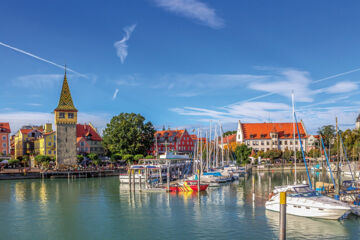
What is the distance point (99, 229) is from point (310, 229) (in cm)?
1876

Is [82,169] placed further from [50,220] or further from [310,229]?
[310,229]

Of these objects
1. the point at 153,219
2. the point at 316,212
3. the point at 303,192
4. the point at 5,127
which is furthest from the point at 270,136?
the point at 153,219

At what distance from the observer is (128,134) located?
336 feet

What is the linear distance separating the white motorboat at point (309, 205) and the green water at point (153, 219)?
67 centimetres

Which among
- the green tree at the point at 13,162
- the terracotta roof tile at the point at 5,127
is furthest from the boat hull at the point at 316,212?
the terracotta roof tile at the point at 5,127

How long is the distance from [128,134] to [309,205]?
7435 cm

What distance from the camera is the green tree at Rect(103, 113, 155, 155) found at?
335 feet

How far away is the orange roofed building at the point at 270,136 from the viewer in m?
130

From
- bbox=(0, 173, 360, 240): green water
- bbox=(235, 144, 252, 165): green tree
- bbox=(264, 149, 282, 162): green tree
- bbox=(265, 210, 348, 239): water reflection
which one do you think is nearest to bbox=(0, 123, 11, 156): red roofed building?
bbox=(0, 173, 360, 240): green water

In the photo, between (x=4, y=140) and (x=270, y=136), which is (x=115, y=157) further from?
(x=270, y=136)

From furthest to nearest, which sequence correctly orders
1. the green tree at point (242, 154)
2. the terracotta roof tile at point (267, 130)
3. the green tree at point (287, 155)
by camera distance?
the terracotta roof tile at point (267, 130) → the green tree at point (287, 155) → the green tree at point (242, 154)

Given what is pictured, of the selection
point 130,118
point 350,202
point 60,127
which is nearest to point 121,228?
point 350,202

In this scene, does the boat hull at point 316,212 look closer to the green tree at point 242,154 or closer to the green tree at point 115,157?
the green tree at point 115,157

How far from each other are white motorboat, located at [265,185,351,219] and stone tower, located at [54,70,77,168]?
69372mm
